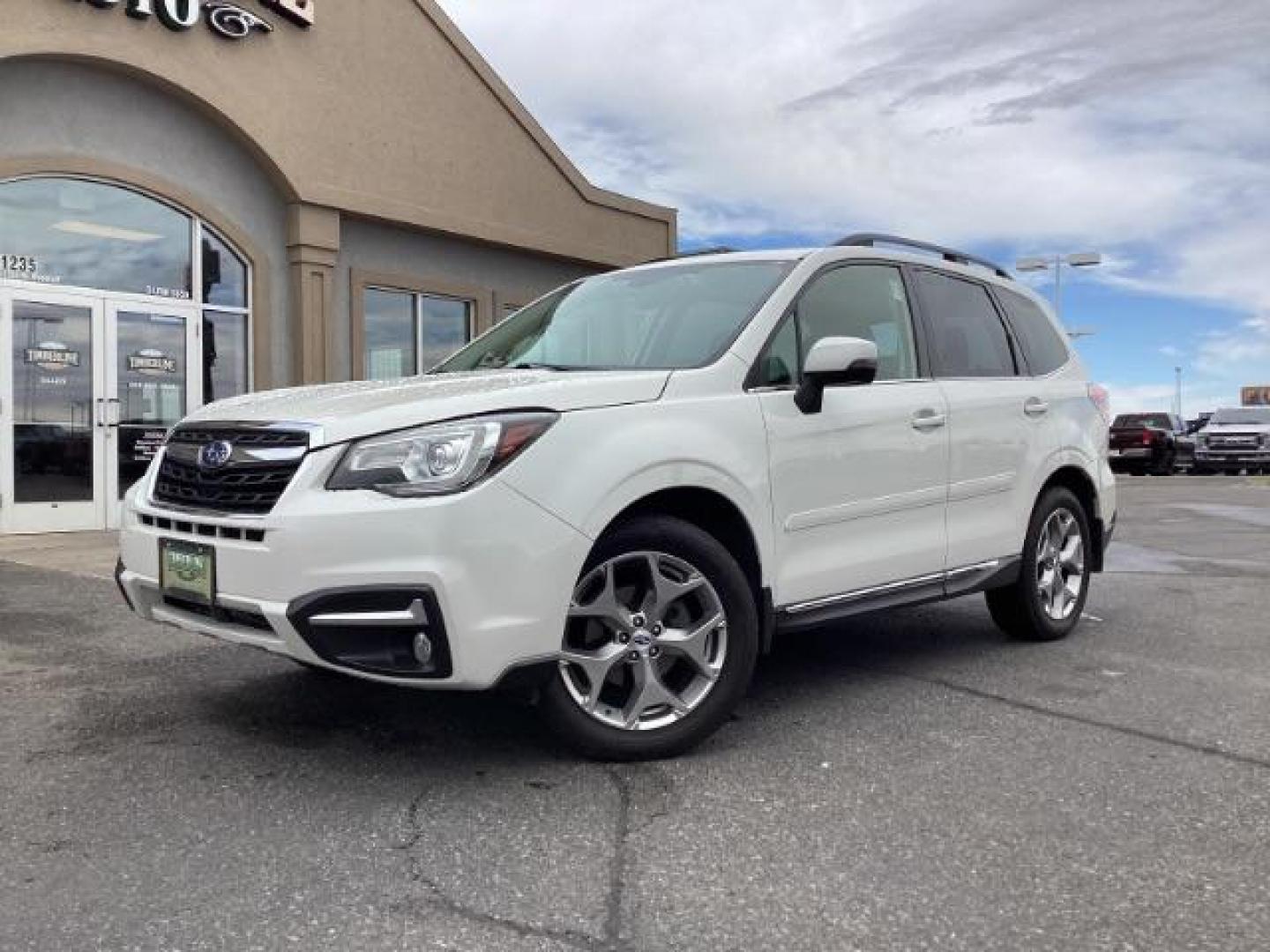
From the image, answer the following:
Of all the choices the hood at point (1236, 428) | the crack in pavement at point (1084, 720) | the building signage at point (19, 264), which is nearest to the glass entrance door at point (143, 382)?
the building signage at point (19, 264)

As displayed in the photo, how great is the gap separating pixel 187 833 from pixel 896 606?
2.78 meters

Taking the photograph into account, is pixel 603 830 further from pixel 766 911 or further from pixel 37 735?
pixel 37 735

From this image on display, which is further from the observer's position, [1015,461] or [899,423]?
[1015,461]

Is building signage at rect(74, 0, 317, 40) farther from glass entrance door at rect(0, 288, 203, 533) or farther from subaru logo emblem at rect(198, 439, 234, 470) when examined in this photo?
subaru logo emblem at rect(198, 439, 234, 470)

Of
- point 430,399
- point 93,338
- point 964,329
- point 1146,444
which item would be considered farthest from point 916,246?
point 1146,444

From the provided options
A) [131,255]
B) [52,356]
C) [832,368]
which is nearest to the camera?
[832,368]

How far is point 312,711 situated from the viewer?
4.28m

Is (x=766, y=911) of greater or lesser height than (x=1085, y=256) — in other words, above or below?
below

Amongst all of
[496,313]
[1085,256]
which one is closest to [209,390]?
[496,313]

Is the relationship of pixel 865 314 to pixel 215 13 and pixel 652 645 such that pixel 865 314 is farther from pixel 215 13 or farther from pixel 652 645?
pixel 215 13

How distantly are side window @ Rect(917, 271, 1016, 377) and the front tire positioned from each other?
29.9 inches

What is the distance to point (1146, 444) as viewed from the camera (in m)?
27.7

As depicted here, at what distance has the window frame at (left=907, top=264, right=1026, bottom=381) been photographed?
5004 millimetres

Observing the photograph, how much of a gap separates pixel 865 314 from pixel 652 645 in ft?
6.23
